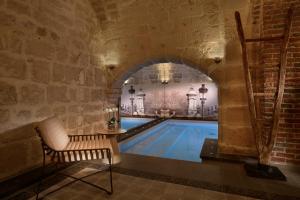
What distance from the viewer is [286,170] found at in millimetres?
2510

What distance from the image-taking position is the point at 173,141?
5484 mm

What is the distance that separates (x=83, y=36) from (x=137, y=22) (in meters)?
1.03

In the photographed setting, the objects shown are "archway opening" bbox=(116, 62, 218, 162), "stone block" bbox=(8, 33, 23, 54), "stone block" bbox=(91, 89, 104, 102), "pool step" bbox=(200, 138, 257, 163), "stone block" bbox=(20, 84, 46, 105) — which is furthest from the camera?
"archway opening" bbox=(116, 62, 218, 162)

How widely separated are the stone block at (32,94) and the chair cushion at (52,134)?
516 mm

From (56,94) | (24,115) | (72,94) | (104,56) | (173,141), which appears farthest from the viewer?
(173,141)

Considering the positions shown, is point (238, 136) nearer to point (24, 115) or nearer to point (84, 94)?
point (84, 94)

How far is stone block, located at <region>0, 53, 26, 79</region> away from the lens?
213 centimetres

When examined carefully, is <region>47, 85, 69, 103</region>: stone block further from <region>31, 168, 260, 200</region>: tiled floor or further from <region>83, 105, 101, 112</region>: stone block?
<region>31, 168, 260, 200</region>: tiled floor

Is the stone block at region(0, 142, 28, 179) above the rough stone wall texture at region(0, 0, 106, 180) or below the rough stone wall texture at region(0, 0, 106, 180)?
below

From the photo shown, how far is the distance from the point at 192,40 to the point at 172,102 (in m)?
6.54

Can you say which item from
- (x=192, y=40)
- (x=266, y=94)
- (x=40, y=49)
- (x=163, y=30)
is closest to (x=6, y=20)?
(x=40, y=49)

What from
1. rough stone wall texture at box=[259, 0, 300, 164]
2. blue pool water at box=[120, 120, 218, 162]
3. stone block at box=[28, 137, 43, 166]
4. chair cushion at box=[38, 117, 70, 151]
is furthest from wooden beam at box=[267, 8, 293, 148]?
stone block at box=[28, 137, 43, 166]

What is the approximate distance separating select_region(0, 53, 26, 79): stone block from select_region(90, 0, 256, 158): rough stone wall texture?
5.57 feet

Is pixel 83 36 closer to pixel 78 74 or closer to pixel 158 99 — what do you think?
pixel 78 74
